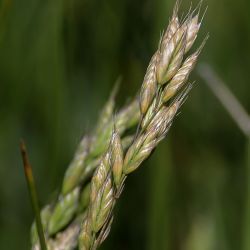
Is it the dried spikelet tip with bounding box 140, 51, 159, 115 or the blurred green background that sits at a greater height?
the blurred green background

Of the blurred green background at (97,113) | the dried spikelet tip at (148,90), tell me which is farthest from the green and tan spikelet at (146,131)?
the blurred green background at (97,113)

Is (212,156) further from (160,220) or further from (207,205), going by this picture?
(160,220)

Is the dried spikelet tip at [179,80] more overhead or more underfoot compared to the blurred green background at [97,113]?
more underfoot

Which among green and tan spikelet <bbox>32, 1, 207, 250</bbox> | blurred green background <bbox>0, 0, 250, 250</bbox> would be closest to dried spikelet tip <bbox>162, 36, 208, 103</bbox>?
green and tan spikelet <bbox>32, 1, 207, 250</bbox>

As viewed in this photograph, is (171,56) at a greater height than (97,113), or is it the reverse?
(97,113)

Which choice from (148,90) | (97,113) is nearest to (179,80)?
(148,90)

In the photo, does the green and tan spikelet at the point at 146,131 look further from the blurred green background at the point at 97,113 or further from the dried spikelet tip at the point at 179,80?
the blurred green background at the point at 97,113

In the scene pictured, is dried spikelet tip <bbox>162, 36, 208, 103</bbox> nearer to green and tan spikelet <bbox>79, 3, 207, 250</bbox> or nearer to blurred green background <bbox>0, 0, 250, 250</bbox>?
green and tan spikelet <bbox>79, 3, 207, 250</bbox>

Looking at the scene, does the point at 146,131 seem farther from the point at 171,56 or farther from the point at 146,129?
the point at 171,56
